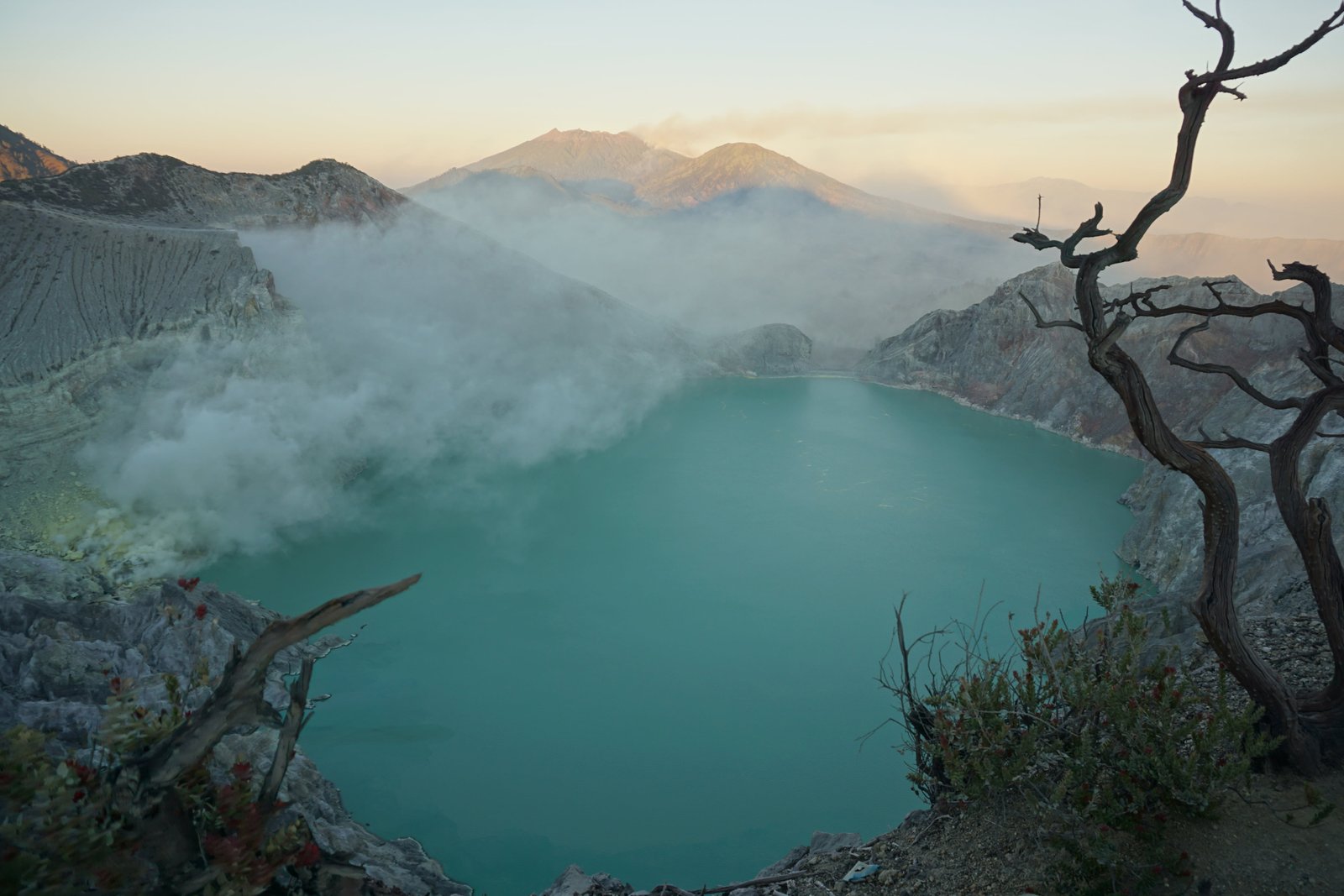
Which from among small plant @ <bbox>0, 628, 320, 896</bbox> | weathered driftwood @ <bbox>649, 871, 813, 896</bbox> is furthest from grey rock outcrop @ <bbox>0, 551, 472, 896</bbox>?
small plant @ <bbox>0, 628, 320, 896</bbox>

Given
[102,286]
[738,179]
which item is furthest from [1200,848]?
[738,179]

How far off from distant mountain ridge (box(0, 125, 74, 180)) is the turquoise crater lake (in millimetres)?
29457

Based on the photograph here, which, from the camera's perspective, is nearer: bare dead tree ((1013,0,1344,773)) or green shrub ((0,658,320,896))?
green shrub ((0,658,320,896))

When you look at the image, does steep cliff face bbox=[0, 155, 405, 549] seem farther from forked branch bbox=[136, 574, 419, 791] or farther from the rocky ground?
the rocky ground

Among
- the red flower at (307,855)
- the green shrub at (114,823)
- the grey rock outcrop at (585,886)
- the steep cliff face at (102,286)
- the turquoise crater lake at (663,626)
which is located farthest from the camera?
the steep cliff face at (102,286)

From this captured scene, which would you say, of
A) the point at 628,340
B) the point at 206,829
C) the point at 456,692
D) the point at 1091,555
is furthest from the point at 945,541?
the point at 628,340

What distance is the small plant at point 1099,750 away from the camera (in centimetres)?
391

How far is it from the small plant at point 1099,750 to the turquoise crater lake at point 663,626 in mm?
5164

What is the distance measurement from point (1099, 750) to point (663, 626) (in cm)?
1152

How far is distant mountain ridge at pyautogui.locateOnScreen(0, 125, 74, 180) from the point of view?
120ft

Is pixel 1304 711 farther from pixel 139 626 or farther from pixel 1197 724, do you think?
pixel 139 626

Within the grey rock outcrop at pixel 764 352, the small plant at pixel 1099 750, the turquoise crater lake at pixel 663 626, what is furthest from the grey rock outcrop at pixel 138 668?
the grey rock outcrop at pixel 764 352

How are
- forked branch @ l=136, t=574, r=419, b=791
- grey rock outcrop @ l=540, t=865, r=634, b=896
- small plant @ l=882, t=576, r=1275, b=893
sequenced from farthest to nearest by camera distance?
grey rock outcrop @ l=540, t=865, r=634, b=896, small plant @ l=882, t=576, r=1275, b=893, forked branch @ l=136, t=574, r=419, b=791

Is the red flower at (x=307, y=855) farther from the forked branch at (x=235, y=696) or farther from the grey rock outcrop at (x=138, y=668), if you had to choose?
the grey rock outcrop at (x=138, y=668)
